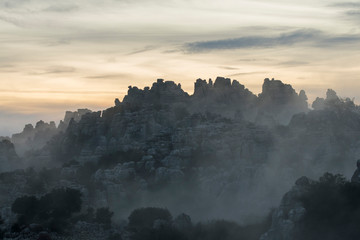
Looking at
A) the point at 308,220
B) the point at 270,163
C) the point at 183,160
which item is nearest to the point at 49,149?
the point at 183,160

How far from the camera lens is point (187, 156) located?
5271 inches

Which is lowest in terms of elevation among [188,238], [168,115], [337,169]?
[188,238]

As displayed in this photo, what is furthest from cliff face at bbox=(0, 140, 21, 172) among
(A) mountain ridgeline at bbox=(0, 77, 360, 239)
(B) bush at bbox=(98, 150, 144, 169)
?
(B) bush at bbox=(98, 150, 144, 169)

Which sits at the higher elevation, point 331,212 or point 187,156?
point 187,156

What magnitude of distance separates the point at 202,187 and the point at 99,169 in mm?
24275

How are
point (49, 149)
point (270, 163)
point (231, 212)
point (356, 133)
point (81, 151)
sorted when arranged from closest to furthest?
point (231, 212) → point (270, 163) → point (356, 133) → point (81, 151) → point (49, 149)

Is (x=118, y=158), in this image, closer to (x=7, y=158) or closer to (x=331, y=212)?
(x=7, y=158)

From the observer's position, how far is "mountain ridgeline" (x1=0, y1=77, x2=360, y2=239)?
12156cm

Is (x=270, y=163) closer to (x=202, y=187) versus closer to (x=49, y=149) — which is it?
(x=202, y=187)

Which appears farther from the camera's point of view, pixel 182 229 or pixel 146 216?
pixel 146 216

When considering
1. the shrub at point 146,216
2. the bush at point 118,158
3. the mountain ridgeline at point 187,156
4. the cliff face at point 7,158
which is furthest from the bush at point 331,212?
the cliff face at point 7,158

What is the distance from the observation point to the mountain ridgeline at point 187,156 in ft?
399

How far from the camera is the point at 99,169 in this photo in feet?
438

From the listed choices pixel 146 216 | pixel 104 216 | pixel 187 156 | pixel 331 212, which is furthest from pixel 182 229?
pixel 187 156
